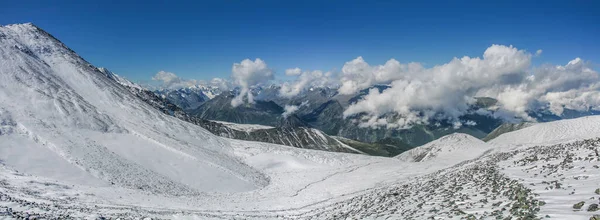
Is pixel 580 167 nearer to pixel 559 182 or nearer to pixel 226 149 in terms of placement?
pixel 559 182

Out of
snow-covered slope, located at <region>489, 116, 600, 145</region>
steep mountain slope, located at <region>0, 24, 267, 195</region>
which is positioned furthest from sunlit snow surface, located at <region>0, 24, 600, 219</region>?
snow-covered slope, located at <region>489, 116, 600, 145</region>

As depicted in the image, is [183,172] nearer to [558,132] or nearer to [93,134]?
[93,134]

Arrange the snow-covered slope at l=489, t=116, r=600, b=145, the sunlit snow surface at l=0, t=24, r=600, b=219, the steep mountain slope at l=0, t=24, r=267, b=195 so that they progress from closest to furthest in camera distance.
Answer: the sunlit snow surface at l=0, t=24, r=600, b=219 < the steep mountain slope at l=0, t=24, r=267, b=195 < the snow-covered slope at l=489, t=116, r=600, b=145

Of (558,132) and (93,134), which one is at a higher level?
(93,134)

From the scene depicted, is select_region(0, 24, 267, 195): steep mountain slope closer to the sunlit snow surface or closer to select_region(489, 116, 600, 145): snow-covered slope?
the sunlit snow surface

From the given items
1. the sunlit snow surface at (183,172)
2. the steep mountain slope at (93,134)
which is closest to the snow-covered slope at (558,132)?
the sunlit snow surface at (183,172)

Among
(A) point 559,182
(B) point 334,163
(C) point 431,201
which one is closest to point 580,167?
(A) point 559,182

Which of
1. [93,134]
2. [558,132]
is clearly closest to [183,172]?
[93,134]
